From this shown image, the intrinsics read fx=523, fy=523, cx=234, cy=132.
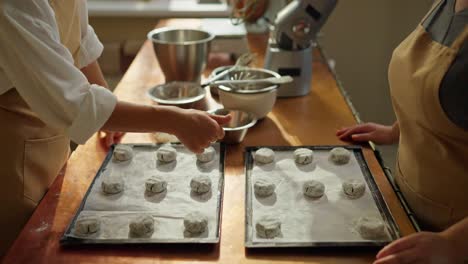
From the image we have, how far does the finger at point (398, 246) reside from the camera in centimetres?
73

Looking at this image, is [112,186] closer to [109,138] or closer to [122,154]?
[122,154]

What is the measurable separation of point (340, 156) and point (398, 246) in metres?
0.32

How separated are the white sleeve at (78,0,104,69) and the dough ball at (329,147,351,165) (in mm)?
588

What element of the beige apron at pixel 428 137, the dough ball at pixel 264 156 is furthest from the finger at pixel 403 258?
the dough ball at pixel 264 156

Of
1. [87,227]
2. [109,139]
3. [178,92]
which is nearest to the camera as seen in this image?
[87,227]

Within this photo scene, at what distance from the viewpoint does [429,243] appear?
2.39ft

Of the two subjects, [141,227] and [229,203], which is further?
[229,203]

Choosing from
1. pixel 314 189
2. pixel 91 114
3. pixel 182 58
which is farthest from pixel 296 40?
pixel 91 114

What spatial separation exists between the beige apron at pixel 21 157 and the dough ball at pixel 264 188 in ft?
1.38

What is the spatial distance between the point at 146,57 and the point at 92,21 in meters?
0.78

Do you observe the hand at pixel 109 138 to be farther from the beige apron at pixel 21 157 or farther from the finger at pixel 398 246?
the finger at pixel 398 246

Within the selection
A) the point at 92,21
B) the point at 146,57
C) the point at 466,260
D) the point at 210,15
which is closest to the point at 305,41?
the point at 146,57

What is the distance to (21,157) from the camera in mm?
984

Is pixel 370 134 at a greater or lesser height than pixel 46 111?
lesser
